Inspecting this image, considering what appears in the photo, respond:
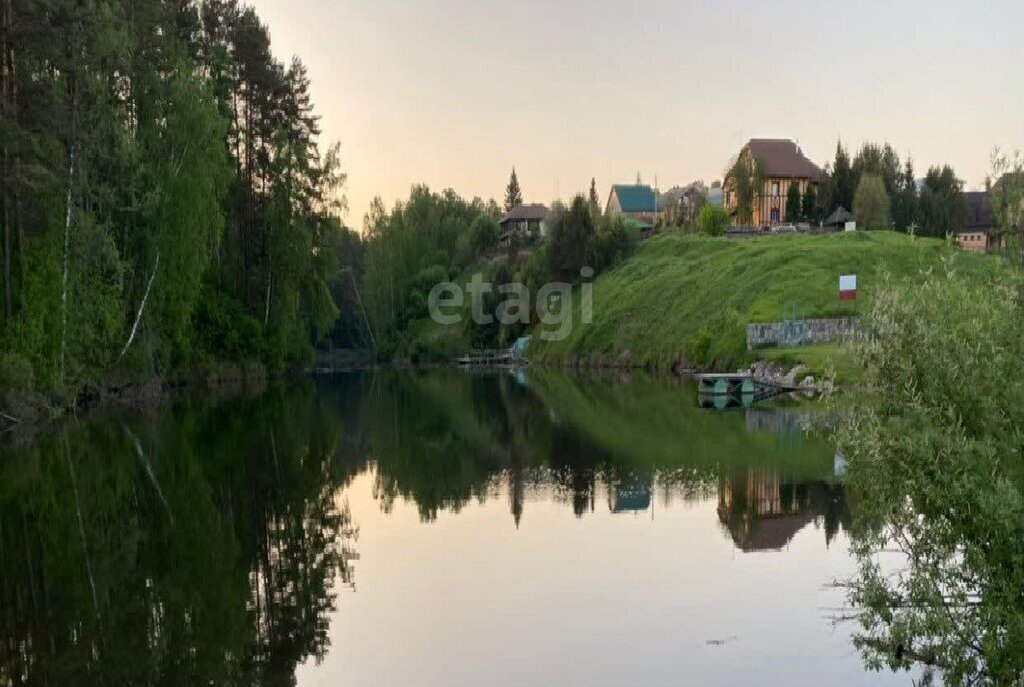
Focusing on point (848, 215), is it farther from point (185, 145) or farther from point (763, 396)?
point (185, 145)

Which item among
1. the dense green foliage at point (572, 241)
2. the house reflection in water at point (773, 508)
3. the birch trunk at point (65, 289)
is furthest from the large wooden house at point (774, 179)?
the house reflection in water at point (773, 508)

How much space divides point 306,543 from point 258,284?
5497 centimetres

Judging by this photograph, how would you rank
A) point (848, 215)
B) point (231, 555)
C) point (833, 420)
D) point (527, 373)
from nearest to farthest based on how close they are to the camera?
point (833, 420)
point (231, 555)
point (527, 373)
point (848, 215)

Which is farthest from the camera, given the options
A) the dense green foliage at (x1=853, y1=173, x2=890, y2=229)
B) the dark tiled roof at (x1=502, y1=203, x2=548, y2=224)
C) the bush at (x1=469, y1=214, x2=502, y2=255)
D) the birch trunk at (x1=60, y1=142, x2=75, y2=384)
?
the dark tiled roof at (x1=502, y1=203, x2=548, y2=224)

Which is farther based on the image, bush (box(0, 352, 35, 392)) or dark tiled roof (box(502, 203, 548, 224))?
dark tiled roof (box(502, 203, 548, 224))

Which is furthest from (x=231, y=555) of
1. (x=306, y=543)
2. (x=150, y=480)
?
(x=150, y=480)

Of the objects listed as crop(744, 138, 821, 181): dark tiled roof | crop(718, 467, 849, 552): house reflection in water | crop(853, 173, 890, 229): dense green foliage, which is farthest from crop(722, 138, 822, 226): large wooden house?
crop(718, 467, 849, 552): house reflection in water

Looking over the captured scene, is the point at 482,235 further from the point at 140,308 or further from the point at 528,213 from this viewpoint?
the point at 140,308

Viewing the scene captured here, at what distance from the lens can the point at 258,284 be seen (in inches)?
2879

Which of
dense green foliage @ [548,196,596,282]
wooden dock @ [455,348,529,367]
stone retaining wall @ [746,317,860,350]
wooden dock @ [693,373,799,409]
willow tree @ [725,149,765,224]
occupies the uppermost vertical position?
willow tree @ [725,149,765,224]

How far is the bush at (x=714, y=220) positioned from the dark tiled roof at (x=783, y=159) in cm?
838

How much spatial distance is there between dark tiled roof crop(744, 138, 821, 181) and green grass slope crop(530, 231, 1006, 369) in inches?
644

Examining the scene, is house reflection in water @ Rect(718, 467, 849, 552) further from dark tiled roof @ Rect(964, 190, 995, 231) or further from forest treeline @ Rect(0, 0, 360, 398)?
dark tiled roof @ Rect(964, 190, 995, 231)

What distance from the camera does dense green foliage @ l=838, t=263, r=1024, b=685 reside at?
34.5 feet
